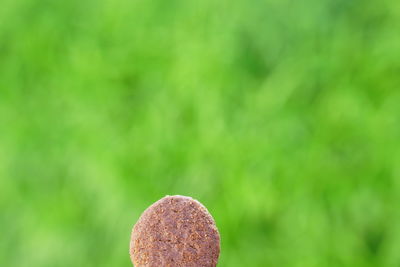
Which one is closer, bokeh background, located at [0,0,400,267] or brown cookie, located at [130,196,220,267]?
brown cookie, located at [130,196,220,267]

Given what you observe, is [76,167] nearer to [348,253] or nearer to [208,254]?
[348,253]

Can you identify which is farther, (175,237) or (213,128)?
(213,128)

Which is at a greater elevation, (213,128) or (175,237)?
(175,237)

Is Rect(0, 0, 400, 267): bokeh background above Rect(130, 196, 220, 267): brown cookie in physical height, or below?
below

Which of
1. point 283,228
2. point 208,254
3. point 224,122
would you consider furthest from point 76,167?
point 208,254

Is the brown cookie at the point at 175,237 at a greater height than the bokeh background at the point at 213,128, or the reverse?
the brown cookie at the point at 175,237

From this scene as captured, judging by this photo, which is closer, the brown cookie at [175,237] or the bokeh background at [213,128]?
the brown cookie at [175,237]
